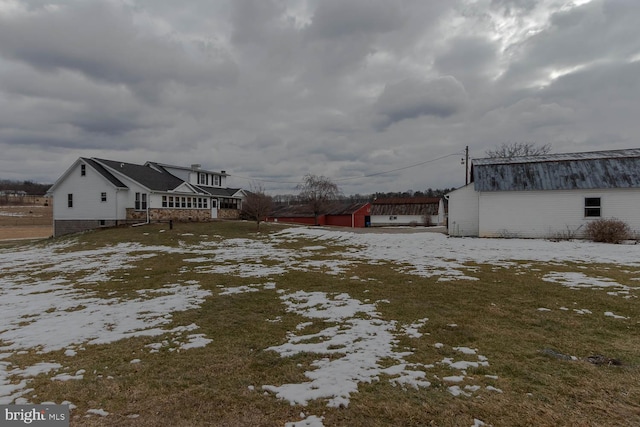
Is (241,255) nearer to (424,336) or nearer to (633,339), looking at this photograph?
(424,336)

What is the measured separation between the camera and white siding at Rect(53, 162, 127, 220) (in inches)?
1247

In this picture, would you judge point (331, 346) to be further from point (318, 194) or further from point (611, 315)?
point (318, 194)

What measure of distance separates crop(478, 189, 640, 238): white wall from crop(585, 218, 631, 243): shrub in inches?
69.2

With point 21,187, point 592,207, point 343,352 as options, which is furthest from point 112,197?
point 21,187

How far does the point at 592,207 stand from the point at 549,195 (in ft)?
7.92

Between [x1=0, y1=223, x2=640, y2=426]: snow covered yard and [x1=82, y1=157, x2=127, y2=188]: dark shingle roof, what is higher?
[x1=82, y1=157, x2=127, y2=188]: dark shingle roof

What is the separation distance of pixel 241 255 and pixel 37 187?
150070 millimetres

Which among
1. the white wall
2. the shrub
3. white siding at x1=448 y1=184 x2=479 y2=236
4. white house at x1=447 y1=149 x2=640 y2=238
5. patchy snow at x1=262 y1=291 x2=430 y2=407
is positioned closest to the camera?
patchy snow at x1=262 y1=291 x2=430 y2=407

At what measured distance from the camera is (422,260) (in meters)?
13.2

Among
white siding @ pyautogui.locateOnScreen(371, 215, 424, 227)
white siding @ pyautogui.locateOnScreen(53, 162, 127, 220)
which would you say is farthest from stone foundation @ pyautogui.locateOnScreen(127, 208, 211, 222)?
white siding @ pyautogui.locateOnScreen(371, 215, 424, 227)

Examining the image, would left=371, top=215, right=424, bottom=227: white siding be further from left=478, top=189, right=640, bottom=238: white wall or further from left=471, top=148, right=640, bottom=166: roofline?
left=478, top=189, right=640, bottom=238: white wall

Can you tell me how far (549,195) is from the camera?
20781 mm

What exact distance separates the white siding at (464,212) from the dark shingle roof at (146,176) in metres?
27.9

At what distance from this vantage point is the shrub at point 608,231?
1727 cm
